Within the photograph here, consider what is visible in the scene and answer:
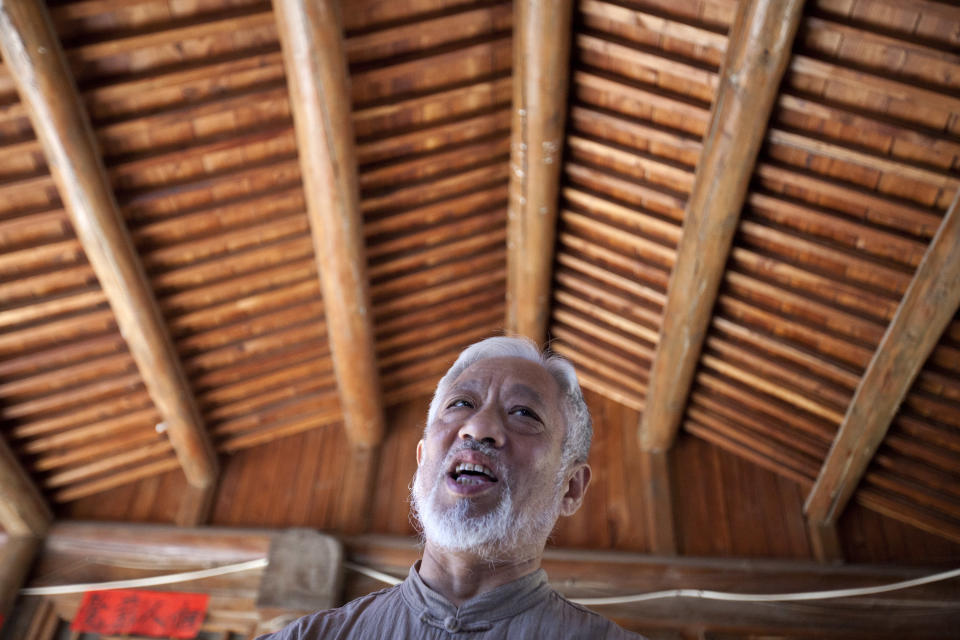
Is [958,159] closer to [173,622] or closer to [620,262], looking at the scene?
[620,262]

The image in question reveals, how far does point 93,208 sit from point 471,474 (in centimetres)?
300

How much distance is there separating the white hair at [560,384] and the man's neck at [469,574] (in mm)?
219

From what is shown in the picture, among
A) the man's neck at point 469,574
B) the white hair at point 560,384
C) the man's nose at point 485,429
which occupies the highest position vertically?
the man's nose at point 485,429

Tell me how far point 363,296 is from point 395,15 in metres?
1.50

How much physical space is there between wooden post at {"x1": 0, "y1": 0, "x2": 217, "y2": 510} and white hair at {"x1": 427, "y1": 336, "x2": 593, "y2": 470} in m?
2.39

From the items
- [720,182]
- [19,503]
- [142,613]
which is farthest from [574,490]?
[19,503]

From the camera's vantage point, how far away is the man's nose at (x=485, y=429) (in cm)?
146

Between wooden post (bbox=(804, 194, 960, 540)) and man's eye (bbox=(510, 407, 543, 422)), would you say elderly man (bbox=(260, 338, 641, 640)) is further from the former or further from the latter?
wooden post (bbox=(804, 194, 960, 540))

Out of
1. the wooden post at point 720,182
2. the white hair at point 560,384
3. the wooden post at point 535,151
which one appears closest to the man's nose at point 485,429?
the white hair at point 560,384

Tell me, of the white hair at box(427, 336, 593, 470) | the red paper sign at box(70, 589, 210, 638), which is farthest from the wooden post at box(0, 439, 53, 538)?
the white hair at box(427, 336, 593, 470)

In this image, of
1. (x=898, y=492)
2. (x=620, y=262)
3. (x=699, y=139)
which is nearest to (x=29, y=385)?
(x=620, y=262)

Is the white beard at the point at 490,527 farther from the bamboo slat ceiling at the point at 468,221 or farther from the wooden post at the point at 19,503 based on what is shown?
the wooden post at the point at 19,503

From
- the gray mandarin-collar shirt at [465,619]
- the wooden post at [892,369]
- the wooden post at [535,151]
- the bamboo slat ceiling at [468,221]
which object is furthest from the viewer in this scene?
the wooden post at [535,151]

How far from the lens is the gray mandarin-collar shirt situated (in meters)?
1.30
